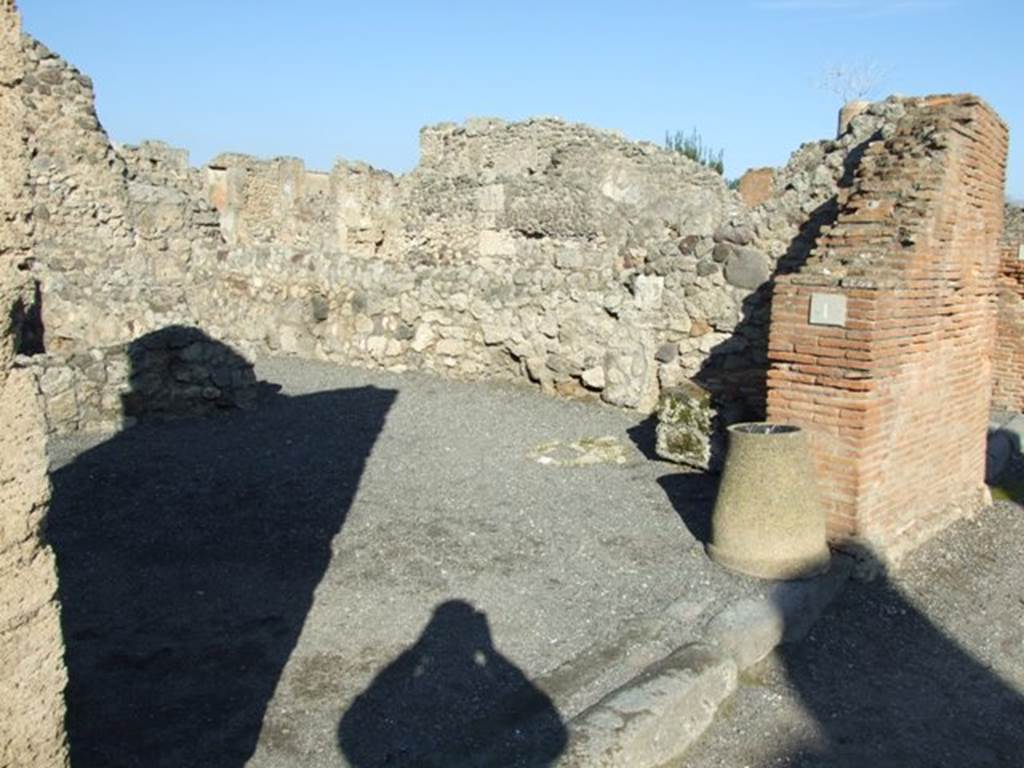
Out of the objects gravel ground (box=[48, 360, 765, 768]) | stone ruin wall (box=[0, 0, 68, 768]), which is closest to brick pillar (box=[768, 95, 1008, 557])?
gravel ground (box=[48, 360, 765, 768])

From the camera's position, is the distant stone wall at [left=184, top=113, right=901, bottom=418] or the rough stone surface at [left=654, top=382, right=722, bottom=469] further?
the distant stone wall at [left=184, top=113, right=901, bottom=418]

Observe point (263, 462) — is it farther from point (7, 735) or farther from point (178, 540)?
point (7, 735)

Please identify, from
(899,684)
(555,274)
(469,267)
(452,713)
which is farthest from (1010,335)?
(452,713)

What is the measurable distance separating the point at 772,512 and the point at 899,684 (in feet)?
3.46

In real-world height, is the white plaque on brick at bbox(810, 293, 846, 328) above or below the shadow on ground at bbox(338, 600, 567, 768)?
above

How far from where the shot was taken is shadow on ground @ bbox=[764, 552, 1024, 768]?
3.74 metres

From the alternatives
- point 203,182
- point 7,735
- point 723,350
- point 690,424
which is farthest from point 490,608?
point 203,182

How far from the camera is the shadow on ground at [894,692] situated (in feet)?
12.3

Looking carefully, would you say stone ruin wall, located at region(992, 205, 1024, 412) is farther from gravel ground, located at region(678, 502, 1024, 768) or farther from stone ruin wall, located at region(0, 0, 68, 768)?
stone ruin wall, located at region(0, 0, 68, 768)

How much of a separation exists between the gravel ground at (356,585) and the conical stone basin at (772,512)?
0.19 metres

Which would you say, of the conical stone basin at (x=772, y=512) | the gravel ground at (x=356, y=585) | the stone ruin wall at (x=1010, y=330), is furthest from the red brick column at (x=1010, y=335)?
the conical stone basin at (x=772, y=512)

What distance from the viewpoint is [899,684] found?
429 cm

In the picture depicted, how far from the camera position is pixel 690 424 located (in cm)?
707

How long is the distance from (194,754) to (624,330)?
672cm
